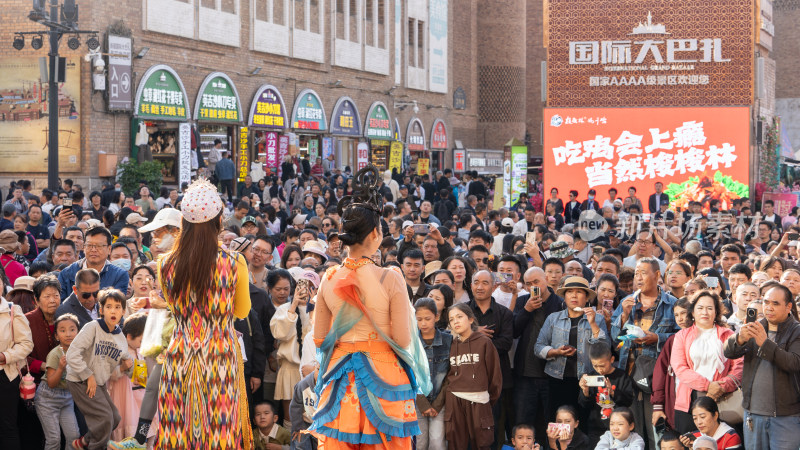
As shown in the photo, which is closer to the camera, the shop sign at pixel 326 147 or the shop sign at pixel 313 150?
the shop sign at pixel 313 150

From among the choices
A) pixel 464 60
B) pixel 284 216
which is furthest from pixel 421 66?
pixel 284 216

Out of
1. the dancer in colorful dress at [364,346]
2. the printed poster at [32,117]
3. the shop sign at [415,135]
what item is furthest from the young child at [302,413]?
the shop sign at [415,135]

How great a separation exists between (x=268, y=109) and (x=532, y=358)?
844 inches

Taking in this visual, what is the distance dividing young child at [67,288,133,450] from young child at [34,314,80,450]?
0.26m

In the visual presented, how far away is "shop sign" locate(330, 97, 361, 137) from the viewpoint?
33.7m

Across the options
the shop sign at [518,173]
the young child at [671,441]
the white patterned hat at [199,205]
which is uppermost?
the shop sign at [518,173]

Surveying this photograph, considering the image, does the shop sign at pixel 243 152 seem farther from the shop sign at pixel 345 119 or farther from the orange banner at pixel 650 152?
the orange banner at pixel 650 152

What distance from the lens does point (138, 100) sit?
80.5ft

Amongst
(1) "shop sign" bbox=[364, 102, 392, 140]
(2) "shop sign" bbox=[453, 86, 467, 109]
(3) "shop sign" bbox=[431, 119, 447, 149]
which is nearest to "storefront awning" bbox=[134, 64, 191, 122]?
(1) "shop sign" bbox=[364, 102, 392, 140]

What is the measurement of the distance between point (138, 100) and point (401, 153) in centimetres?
1231

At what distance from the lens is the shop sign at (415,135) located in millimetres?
39562

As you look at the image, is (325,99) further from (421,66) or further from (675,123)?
(675,123)

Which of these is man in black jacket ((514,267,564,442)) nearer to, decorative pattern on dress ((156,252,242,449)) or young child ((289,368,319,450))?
young child ((289,368,319,450))

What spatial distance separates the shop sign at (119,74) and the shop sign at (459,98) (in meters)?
22.2
